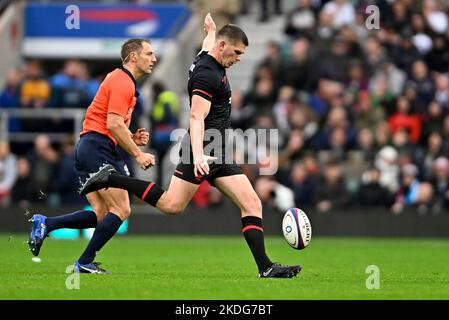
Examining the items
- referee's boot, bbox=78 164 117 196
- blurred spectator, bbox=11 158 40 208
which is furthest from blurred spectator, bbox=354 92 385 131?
referee's boot, bbox=78 164 117 196

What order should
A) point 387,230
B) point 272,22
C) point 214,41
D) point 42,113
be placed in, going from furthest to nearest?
point 272,22
point 42,113
point 387,230
point 214,41

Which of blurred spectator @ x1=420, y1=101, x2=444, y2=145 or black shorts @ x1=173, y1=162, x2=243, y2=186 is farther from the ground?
blurred spectator @ x1=420, y1=101, x2=444, y2=145

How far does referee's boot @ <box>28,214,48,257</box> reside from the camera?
12.7m

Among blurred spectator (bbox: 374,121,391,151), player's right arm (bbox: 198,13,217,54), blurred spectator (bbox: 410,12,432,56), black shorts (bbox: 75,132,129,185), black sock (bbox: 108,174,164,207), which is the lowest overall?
black sock (bbox: 108,174,164,207)

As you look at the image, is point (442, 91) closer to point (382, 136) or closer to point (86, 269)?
point (382, 136)

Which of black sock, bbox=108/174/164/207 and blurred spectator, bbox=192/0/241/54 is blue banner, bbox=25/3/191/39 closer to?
blurred spectator, bbox=192/0/241/54

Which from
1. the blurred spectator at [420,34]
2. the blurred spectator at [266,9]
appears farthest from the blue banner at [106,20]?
the blurred spectator at [420,34]

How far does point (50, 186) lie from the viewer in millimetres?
23484

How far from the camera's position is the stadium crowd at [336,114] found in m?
22.7

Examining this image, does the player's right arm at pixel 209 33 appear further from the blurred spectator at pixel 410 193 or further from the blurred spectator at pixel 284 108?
the blurred spectator at pixel 284 108

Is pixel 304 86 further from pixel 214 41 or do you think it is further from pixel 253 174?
pixel 214 41

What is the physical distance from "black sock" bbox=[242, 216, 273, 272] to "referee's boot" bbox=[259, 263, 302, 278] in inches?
1.9

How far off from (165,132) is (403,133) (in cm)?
444

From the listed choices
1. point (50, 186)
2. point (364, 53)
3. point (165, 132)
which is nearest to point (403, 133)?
point (364, 53)
